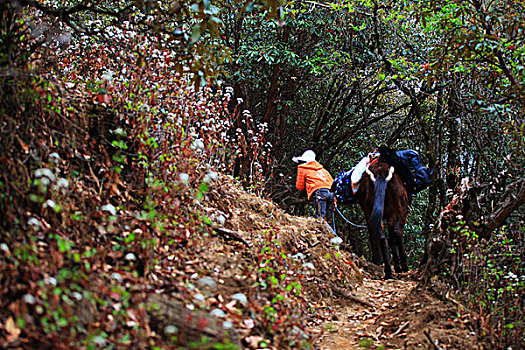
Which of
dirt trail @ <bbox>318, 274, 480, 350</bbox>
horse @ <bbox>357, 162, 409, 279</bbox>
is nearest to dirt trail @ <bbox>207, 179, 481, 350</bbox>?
dirt trail @ <bbox>318, 274, 480, 350</bbox>

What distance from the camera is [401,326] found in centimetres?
483

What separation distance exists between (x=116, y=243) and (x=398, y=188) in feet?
20.1

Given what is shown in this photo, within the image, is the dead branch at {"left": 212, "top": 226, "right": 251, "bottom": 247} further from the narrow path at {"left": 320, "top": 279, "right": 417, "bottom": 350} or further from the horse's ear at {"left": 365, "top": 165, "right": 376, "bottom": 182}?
the horse's ear at {"left": 365, "top": 165, "right": 376, "bottom": 182}

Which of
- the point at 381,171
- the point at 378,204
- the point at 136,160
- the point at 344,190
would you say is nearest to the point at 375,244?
the point at 378,204

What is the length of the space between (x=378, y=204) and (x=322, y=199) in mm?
2075

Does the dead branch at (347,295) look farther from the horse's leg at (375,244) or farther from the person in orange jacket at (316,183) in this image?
the person in orange jacket at (316,183)

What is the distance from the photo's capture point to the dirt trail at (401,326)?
13.9ft

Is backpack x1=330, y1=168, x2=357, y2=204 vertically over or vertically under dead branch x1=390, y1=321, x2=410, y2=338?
over

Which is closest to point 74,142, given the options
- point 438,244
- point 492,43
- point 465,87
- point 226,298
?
point 226,298

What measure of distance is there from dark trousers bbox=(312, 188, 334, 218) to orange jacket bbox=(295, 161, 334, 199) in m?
0.10

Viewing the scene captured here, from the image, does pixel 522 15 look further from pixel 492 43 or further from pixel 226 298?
pixel 226 298

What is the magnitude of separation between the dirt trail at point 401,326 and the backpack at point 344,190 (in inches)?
145

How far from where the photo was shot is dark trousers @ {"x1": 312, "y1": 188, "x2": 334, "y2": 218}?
9812mm

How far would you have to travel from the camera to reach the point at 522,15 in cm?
558
